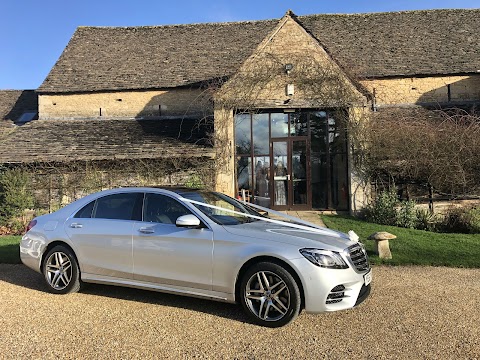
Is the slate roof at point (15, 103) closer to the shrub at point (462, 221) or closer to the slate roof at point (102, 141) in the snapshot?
the slate roof at point (102, 141)

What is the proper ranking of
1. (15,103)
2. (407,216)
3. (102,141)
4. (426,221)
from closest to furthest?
1. (426,221)
2. (407,216)
3. (102,141)
4. (15,103)

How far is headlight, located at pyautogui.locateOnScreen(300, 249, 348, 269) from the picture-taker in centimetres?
404

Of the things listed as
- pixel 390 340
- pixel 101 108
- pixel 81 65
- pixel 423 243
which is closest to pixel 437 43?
→ pixel 423 243

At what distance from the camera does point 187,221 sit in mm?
4473

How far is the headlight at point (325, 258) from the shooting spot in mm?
4035

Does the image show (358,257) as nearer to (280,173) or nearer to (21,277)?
(21,277)

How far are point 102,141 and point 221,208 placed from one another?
33.7 ft

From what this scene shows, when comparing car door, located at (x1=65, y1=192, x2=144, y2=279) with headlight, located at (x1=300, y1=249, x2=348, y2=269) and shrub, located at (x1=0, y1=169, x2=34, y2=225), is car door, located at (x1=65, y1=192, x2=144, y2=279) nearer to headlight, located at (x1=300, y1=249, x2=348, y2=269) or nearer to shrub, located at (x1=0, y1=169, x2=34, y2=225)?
headlight, located at (x1=300, y1=249, x2=348, y2=269)

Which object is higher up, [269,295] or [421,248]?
[269,295]

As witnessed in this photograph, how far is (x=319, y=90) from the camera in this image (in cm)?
1299

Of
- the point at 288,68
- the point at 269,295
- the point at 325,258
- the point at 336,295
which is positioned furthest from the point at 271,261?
the point at 288,68

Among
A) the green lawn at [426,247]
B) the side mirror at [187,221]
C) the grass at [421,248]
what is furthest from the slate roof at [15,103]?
→ the side mirror at [187,221]

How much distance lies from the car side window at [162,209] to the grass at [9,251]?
4.00m

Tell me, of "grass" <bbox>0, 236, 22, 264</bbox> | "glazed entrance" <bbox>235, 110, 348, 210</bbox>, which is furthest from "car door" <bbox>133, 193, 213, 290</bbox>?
"glazed entrance" <bbox>235, 110, 348, 210</bbox>
